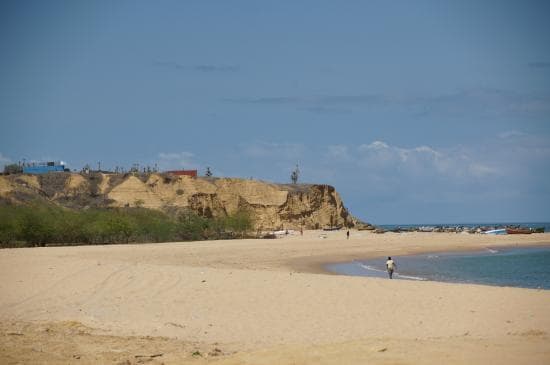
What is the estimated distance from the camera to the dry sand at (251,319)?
844 centimetres

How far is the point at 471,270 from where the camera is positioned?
32312mm

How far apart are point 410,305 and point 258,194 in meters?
74.8

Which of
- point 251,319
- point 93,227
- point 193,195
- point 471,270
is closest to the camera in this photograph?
point 251,319

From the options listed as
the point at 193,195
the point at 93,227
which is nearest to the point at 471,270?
the point at 93,227

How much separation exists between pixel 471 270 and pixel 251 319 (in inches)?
861

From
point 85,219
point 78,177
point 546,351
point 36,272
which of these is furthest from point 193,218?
point 546,351

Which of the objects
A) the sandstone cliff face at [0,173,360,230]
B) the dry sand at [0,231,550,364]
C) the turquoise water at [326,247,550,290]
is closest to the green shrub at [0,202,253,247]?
the sandstone cliff face at [0,173,360,230]

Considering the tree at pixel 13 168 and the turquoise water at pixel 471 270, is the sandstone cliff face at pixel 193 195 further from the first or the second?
the turquoise water at pixel 471 270

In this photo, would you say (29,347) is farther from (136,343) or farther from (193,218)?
(193,218)

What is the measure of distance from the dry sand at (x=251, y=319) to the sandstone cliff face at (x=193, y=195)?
52.1 metres

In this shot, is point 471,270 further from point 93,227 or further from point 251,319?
point 93,227

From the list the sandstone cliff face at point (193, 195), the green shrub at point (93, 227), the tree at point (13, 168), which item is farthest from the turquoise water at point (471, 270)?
the tree at point (13, 168)

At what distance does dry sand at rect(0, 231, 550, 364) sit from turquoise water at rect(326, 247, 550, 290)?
7.74 metres

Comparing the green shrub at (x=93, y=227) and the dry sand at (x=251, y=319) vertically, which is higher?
the green shrub at (x=93, y=227)
